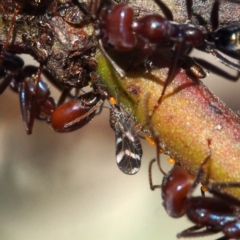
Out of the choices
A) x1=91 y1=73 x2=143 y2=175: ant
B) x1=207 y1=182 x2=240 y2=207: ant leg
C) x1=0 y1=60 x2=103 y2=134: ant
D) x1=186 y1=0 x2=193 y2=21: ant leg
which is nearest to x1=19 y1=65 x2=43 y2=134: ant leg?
x1=0 y1=60 x2=103 y2=134: ant

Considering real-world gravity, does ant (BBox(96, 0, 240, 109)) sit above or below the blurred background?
above

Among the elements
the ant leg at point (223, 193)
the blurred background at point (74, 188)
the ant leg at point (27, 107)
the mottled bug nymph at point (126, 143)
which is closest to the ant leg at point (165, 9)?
the mottled bug nymph at point (126, 143)

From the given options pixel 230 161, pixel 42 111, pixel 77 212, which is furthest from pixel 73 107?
pixel 77 212

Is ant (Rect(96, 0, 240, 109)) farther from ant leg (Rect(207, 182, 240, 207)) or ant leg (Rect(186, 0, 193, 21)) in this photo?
ant leg (Rect(207, 182, 240, 207))

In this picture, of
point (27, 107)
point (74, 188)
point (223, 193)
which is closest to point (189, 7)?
point (223, 193)

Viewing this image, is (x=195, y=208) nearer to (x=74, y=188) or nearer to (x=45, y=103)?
(x=45, y=103)

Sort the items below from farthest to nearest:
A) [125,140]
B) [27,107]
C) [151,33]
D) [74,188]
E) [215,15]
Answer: [74,188]
[27,107]
[125,140]
[215,15]
[151,33]
